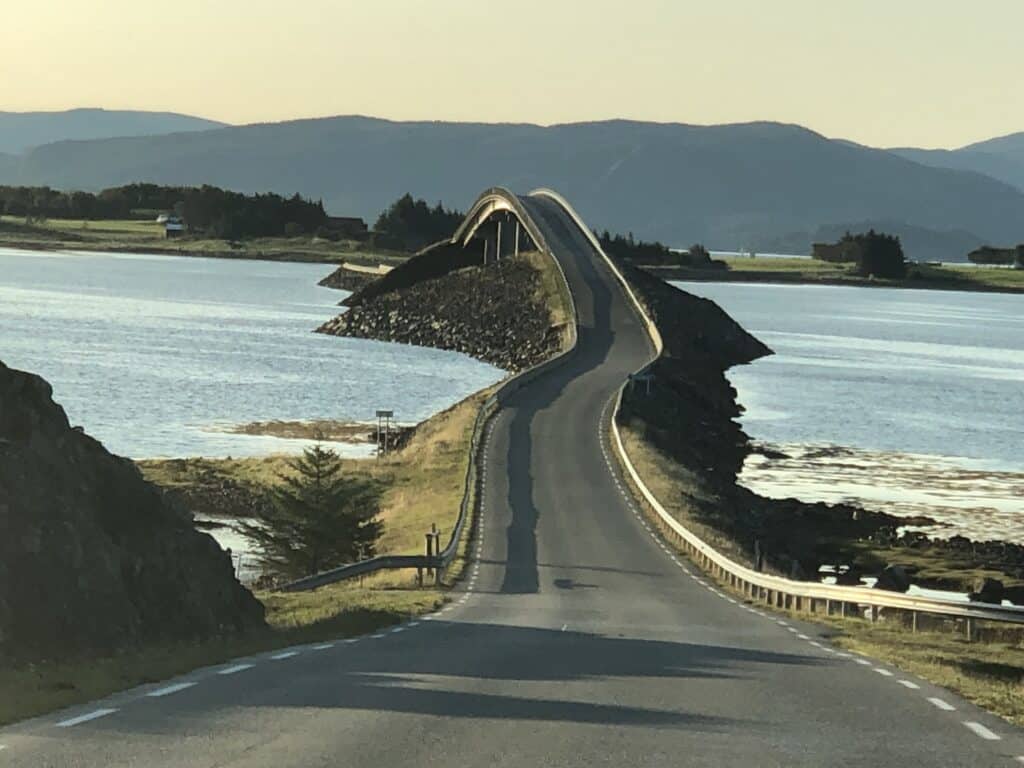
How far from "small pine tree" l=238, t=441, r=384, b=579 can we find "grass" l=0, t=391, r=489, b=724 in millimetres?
1733

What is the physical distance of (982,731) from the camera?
50.2ft

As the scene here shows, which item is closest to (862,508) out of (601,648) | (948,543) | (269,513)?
(948,543)

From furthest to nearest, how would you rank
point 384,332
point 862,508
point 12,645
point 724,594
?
point 384,332, point 862,508, point 724,594, point 12,645

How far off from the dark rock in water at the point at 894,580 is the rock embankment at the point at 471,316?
95.5 metres

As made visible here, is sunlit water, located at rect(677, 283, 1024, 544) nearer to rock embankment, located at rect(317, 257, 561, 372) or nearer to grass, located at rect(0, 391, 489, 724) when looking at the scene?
grass, located at rect(0, 391, 489, 724)

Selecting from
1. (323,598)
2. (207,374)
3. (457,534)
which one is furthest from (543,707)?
(207,374)

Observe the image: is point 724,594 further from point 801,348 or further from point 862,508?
point 801,348

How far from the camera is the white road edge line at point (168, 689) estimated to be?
15.9m

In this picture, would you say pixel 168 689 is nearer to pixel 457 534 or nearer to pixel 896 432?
pixel 457 534

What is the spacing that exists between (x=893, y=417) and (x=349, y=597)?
3271 inches

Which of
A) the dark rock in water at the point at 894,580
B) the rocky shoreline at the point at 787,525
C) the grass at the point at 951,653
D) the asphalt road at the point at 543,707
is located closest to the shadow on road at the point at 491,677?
the asphalt road at the point at 543,707

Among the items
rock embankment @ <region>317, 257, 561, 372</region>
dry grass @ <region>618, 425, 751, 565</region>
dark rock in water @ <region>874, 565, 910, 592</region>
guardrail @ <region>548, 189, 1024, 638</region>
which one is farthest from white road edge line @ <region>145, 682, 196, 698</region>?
rock embankment @ <region>317, 257, 561, 372</region>

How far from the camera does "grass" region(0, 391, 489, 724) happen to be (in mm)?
16156

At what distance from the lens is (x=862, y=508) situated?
70.2 m
